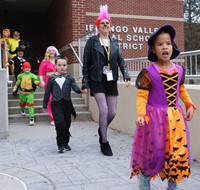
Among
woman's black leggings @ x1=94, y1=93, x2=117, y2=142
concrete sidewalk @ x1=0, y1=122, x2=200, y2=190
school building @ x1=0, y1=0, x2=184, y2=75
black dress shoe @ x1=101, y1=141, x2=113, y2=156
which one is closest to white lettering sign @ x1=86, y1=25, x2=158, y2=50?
school building @ x1=0, y1=0, x2=184, y2=75

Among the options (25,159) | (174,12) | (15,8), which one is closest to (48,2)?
(15,8)

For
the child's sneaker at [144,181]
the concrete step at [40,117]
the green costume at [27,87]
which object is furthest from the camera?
the concrete step at [40,117]

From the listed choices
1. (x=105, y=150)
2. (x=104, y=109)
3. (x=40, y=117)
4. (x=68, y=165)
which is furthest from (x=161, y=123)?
(x=40, y=117)

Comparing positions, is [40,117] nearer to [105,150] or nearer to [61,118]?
[61,118]

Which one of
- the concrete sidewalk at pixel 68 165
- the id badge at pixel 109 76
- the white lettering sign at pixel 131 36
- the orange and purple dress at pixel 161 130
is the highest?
the white lettering sign at pixel 131 36

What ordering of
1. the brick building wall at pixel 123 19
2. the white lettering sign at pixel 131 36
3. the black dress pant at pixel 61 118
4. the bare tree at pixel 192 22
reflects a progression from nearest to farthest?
the black dress pant at pixel 61 118 < the brick building wall at pixel 123 19 < the white lettering sign at pixel 131 36 < the bare tree at pixel 192 22

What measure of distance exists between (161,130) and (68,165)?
6.45 ft

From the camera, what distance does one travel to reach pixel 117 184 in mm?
3541

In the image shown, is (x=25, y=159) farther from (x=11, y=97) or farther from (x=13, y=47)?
(x=13, y=47)

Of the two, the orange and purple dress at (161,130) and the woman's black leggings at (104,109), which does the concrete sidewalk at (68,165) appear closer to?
the woman's black leggings at (104,109)

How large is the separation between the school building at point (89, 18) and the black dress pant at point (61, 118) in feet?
18.7

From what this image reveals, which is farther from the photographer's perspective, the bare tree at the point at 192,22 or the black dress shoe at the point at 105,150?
the bare tree at the point at 192,22

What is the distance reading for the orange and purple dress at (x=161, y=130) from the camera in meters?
2.69

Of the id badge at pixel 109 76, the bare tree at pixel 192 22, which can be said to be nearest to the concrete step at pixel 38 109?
the id badge at pixel 109 76
